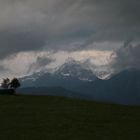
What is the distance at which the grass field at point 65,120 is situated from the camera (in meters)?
45.8

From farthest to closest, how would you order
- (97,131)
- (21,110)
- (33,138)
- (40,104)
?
1. (40,104)
2. (21,110)
3. (97,131)
4. (33,138)

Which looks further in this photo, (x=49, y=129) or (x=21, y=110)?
(x=21, y=110)

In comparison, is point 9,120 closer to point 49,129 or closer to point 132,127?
point 49,129

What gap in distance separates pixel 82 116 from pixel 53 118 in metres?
4.05

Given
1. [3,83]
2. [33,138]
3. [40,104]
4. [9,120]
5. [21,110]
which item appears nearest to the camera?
[33,138]

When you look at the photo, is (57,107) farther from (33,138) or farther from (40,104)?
(33,138)

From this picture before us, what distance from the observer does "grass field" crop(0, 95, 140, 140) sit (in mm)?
45784

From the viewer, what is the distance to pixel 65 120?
54031 millimetres

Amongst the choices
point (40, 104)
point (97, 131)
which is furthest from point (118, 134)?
point (40, 104)

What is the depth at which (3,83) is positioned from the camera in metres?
118

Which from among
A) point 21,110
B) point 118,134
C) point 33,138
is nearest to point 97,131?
point 118,134

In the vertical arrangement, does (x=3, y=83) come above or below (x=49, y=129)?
above

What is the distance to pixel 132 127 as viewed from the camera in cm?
5025

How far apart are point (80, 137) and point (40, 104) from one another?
25125 mm
